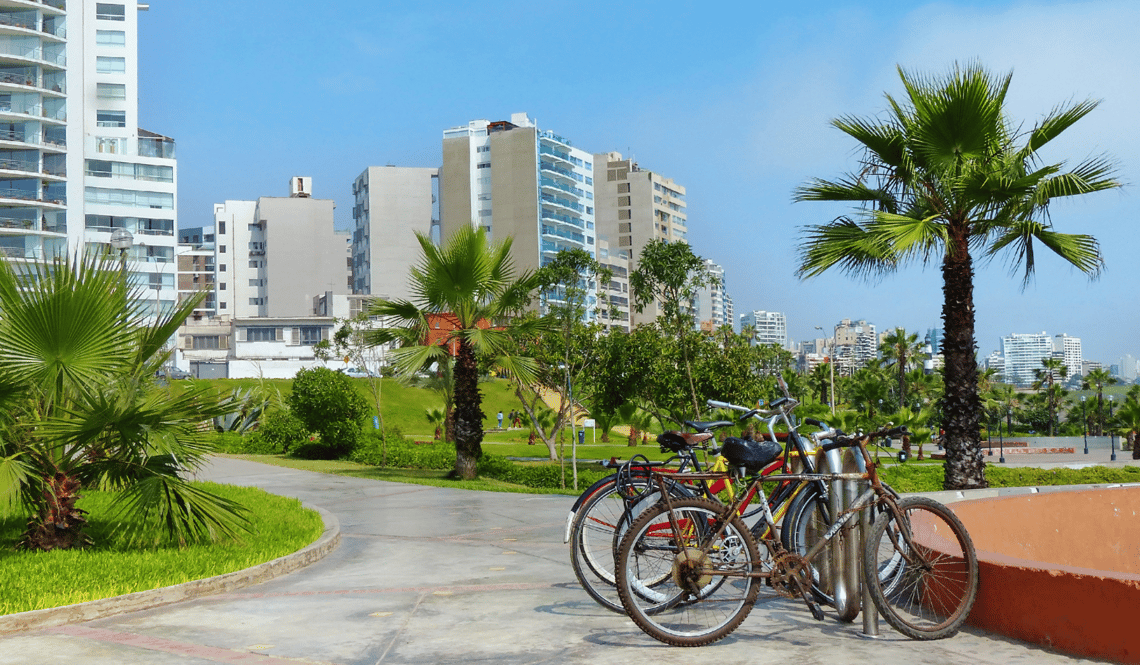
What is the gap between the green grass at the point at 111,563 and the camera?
7547 mm

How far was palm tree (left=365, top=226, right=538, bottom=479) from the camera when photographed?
71.4 ft

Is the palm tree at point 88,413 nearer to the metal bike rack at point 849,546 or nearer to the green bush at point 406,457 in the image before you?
the metal bike rack at point 849,546

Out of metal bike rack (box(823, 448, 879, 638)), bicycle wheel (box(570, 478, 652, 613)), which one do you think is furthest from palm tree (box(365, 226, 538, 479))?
metal bike rack (box(823, 448, 879, 638))

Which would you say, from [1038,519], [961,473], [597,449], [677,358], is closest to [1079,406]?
[597,449]

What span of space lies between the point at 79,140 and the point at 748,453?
85428 mm

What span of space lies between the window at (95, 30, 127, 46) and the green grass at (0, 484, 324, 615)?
3176 inches

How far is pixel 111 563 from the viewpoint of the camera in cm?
891

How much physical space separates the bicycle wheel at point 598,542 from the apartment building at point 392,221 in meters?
115

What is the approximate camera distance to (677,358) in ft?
92.8

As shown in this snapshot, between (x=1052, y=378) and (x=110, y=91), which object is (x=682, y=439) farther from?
(x=110, y=91)

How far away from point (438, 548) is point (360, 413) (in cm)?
2306

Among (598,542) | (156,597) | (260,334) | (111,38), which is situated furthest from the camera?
(260,334)

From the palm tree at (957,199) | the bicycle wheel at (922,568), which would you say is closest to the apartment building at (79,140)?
the palm tree at (957,199)

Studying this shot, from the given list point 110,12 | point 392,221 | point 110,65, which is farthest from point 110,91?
point 392,221
